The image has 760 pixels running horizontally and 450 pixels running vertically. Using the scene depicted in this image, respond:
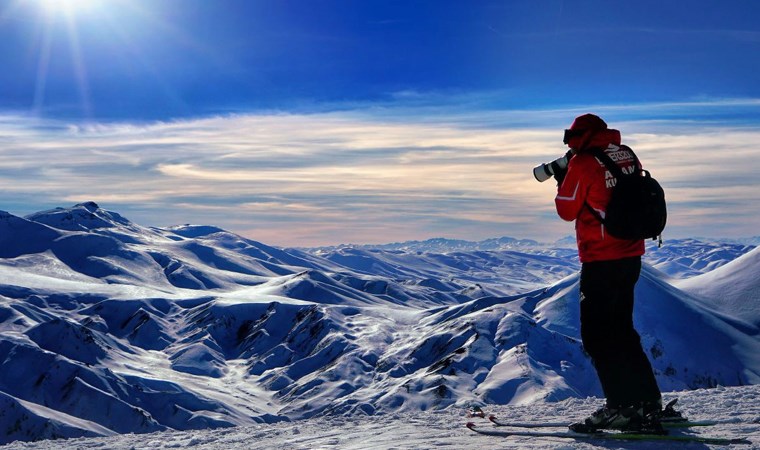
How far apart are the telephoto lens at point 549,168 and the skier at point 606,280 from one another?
70mm

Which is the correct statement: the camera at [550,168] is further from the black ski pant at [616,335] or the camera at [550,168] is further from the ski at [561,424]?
the ski at [561,424]

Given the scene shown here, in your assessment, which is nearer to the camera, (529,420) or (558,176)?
(558,176)

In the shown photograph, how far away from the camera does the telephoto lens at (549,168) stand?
10000mm

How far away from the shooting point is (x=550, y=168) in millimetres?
10102

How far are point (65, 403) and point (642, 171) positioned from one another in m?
216

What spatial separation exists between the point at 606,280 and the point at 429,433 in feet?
13.9

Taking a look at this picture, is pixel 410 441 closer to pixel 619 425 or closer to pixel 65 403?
pixel 619 425

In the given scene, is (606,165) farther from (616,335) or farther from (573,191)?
(616,335)

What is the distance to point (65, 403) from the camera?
652 feet

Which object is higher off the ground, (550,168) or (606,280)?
(550,168)

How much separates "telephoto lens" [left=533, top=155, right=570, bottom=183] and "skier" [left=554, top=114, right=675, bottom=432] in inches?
2.8

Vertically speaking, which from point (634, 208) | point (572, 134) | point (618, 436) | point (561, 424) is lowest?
point (561, 424)

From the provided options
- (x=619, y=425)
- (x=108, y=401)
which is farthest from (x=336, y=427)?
(x=108, y=401)

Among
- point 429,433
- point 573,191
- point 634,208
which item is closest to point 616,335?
point 634,208
